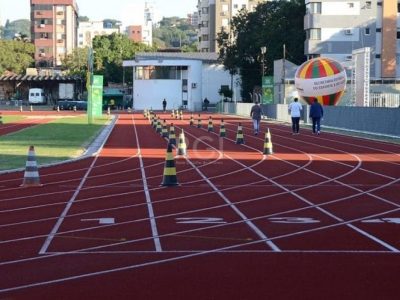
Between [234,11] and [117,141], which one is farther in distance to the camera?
[234,11]

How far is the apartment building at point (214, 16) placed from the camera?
168 meters

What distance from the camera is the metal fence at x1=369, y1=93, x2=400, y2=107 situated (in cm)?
4592

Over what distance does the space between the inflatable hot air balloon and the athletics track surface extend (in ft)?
122

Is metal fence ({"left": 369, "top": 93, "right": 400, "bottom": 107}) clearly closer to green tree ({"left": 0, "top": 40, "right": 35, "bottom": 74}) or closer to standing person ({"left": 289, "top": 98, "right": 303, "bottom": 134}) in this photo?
standing person ({"left": 289, "top": 98, "right": 303, "bottom": 134})

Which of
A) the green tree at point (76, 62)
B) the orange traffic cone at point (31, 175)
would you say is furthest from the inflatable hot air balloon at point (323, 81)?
the green tree at point (76, 62)

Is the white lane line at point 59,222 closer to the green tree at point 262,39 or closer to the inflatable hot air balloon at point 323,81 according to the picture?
the inflatable hot air balloon at point 323,81

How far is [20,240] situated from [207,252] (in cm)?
268

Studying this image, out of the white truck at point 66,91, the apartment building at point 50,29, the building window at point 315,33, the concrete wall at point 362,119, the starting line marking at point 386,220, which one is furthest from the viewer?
the apartment building at point 50,29

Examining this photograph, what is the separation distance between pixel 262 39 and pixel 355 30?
42.8 ft

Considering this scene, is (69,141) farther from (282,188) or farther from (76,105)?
(76,105)

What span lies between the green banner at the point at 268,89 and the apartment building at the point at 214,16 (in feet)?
288

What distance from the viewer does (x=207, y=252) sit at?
1077 cm

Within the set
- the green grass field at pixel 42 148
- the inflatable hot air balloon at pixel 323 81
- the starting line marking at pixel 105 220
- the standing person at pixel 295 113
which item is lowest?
the green grass field at pixel 42 148

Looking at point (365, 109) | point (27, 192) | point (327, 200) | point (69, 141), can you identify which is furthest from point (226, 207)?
point (365, 109)
